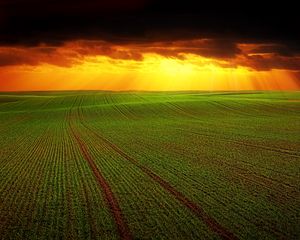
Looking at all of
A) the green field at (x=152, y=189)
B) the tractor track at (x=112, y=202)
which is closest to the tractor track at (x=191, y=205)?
the green field at (x=152, y=189)

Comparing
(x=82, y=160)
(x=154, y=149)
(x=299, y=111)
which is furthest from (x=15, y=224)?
(x=299, y=111)

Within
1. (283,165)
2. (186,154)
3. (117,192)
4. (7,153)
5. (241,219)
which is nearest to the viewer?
(241,219)

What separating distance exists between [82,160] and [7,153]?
577 cm

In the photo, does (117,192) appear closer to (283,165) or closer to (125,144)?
(283,165)

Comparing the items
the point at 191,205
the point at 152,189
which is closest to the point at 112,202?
the point at 152,189

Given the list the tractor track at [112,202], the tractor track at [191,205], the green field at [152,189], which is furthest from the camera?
the green field at [152,189]

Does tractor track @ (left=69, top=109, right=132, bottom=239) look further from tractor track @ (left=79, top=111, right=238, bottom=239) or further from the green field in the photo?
tractor track @ (left=79, top=111, right=238, bottom=239)

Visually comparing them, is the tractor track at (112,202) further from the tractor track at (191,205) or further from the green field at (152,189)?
the tractor track at (191,205)

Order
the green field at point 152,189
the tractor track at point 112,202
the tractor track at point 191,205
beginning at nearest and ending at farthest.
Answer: the tractor track at point 191,205 < the tractor track at point 112,202 < the green field at point 152,189

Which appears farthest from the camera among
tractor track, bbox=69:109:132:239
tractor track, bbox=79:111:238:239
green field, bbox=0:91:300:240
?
green field, bbox=0:91:300:240

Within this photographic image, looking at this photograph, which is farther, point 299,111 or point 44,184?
point 299,111

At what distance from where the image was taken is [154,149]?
2383cm

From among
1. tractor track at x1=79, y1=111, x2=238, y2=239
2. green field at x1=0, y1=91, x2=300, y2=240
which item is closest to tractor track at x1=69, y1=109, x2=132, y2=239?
green field at x1=0, y1=91, x2=300, y2=240

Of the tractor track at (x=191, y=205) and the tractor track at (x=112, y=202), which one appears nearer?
the tractor track at (x=191, y=205)
